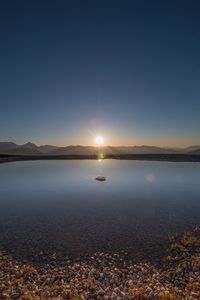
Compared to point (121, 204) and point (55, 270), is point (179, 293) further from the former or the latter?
point (121, 204)

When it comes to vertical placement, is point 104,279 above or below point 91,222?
above

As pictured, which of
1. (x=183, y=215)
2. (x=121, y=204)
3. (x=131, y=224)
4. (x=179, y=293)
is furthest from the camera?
(x=121, y=204)

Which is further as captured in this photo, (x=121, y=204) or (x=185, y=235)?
(x=121, y=204)

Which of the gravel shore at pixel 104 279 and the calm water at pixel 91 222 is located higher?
the gravel shore at pixel 104 279

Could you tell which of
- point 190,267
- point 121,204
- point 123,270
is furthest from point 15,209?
point 190,267

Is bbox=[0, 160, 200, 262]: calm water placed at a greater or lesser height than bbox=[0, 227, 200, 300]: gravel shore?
lesser

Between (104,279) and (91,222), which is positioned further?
(91,222)

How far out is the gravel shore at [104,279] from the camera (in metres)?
10.8

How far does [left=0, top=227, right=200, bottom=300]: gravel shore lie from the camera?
10.8m

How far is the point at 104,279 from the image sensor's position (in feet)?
41.0

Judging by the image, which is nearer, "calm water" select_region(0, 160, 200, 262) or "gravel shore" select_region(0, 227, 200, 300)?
"gravel shore" select_region(0, 227, 200, 300)

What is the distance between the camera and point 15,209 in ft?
94.3

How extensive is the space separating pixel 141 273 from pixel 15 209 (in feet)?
67.2

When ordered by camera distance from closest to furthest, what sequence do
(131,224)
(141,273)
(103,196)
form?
(141,273)
(131,224)
(103,196)
